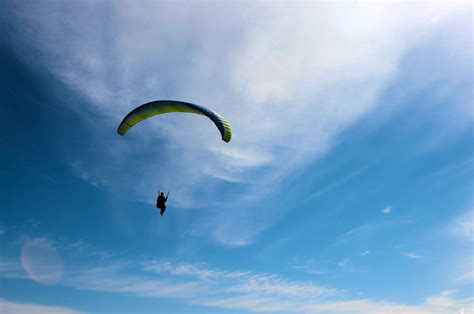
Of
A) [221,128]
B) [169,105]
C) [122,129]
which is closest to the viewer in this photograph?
[221,128]

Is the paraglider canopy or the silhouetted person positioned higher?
the paraglider canopy

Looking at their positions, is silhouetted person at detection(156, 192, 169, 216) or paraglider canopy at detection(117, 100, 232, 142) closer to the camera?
paraglider canopy at detection(117, 100, 232, 142)

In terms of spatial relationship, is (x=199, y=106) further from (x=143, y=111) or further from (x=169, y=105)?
(x=143, y=111)

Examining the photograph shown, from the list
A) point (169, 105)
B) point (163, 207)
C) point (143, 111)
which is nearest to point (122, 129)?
point (143, 111)

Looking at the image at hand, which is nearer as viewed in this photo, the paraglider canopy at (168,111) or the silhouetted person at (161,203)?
the paraglider canopy at (168,111)

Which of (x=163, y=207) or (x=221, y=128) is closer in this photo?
(x=221, y=128)

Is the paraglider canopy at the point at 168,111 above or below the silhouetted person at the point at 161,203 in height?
above

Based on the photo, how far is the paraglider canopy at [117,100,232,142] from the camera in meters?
28.7

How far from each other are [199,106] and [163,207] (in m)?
10.8

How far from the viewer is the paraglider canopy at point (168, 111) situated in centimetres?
2866

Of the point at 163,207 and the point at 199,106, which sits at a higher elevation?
the point at 199,106

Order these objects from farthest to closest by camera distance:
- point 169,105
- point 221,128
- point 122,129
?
1. point 122,129
2. point 169,105
3. point 221,128

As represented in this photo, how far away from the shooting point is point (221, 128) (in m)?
28.6

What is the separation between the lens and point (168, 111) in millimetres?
31500
